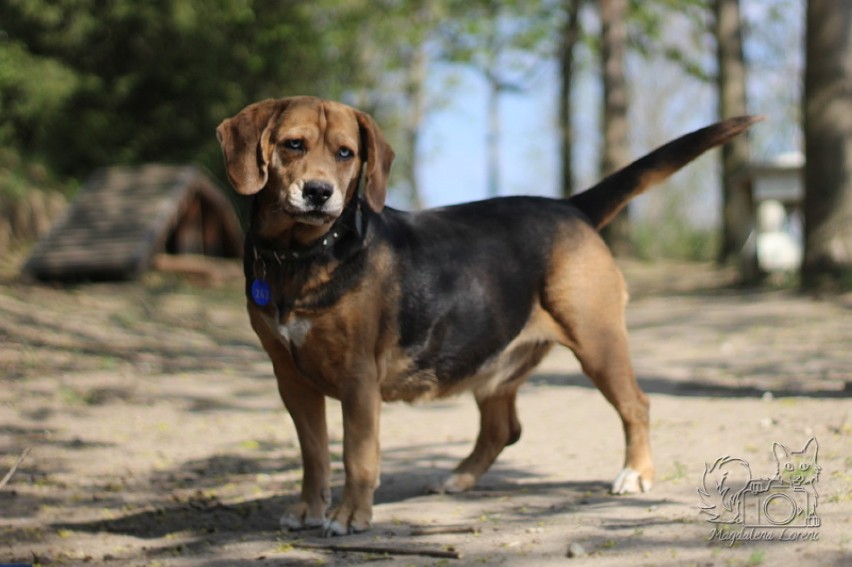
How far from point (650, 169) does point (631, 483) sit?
5.47 ft

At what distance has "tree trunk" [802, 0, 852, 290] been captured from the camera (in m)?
12.7

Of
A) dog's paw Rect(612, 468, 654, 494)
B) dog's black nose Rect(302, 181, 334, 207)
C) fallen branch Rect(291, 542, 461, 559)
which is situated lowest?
dog's paw Rect(612, 468, 654, 494)

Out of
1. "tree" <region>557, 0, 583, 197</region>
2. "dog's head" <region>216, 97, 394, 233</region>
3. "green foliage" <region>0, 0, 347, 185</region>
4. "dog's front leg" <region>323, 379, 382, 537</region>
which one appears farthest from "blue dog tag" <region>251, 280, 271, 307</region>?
"tree" <region>557, 0, 583, 197</region>

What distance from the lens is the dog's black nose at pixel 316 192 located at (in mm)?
4559

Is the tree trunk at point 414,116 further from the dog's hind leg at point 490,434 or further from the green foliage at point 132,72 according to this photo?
the dog's hind leg at point 490,434

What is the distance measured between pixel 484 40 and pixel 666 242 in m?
10.9

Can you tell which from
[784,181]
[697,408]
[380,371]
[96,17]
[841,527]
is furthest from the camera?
[96,17]

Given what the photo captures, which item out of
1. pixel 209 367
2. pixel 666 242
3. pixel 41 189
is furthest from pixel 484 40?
pixel 209 367

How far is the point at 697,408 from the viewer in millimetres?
→ 7398

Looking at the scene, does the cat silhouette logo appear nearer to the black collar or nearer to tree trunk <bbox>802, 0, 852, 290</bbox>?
the black collar

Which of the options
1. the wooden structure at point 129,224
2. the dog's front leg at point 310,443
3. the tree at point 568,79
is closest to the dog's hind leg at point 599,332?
the dog's front leg at point 310,443

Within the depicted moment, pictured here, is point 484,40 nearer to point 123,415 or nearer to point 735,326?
point 735,326

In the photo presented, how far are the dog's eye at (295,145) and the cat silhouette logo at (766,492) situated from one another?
2.35 m

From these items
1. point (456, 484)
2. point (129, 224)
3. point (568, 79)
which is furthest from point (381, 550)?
point (568, 79)
